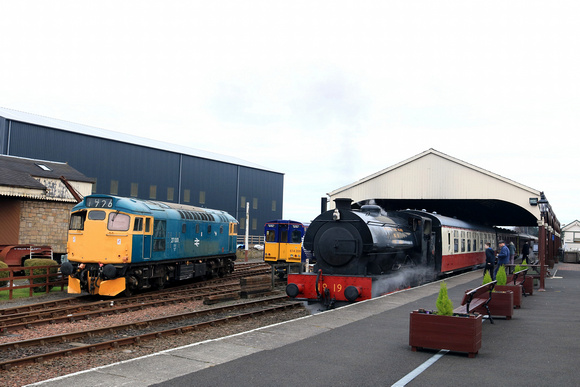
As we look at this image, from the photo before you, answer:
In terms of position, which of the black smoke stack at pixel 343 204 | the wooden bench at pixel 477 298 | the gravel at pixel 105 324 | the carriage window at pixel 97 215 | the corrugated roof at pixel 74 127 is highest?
the corrugated roof at pixel 74 127

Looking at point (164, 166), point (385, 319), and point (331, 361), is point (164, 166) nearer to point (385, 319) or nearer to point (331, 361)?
point (385, 319)

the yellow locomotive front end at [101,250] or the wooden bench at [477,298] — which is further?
the yellow locomotive front end at [101,250]

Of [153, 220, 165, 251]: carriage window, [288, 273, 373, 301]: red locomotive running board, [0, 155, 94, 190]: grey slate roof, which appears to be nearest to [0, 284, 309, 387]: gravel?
[288, 273, 373, 301]: red locomotive running board

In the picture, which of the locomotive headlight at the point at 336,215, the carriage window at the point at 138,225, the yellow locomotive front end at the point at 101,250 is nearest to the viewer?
the locomotive headlight at the point at 336,215

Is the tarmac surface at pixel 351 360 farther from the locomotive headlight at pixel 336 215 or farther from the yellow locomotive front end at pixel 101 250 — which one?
the yellow locomotive front end at pixel 101 250

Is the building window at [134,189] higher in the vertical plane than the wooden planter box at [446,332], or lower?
higher

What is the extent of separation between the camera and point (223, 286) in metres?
20.4

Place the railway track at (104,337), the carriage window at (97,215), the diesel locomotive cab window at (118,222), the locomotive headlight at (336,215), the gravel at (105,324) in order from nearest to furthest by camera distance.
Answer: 1. the gravel at (105,324)
2. the railway track at (104,337)
3. the locomotive headlight at (336,215)
4. the diesel locomotive cab window at (118,222)
5. the carriage window at (97,215)

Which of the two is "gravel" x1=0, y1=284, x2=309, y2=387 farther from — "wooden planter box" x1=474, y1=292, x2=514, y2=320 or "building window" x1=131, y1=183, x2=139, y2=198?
"building window" x1=131, y1=183, x2=139, y2=198

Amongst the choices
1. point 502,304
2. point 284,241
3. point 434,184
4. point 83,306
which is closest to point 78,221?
point 83,306

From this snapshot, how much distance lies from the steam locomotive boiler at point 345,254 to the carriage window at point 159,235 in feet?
19.1

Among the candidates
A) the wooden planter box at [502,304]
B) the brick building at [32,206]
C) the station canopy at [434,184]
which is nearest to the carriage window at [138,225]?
the brick building at [32,206]

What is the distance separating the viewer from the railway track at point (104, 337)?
9125 mm

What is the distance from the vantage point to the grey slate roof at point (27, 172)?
23.8 metres
